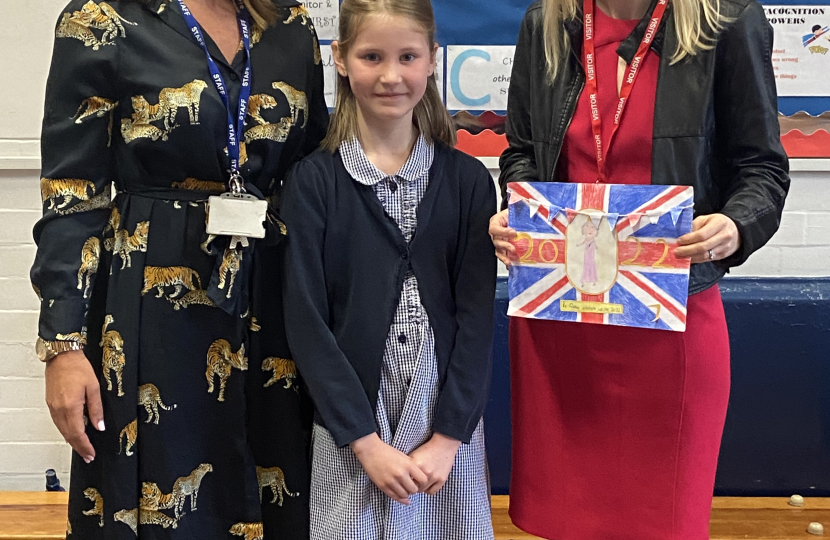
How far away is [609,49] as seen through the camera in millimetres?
1333

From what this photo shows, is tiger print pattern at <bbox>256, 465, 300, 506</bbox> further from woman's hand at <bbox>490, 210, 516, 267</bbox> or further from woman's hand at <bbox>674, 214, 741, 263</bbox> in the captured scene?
woman's hand at <bbox>674, 214, 741, 263</bbox>

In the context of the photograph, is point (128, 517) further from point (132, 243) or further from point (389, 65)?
point (389, 65)

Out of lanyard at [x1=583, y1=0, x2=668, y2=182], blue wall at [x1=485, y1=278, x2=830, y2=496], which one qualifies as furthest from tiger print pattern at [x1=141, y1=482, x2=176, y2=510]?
blue wall at [x1=485, y1=278, x2=830, y2=496]

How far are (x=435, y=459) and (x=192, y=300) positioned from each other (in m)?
0.52

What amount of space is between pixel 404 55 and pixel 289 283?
1.53 ft

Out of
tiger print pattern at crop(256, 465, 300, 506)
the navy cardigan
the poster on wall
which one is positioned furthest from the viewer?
the poster on wall

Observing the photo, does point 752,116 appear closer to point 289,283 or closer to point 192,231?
point 289,283

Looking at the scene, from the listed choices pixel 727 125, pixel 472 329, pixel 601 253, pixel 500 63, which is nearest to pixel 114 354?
pixel 472 329

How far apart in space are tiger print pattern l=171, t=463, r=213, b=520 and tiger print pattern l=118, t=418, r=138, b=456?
0.34 feet

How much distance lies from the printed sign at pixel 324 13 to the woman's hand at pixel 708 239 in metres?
→ 1.63

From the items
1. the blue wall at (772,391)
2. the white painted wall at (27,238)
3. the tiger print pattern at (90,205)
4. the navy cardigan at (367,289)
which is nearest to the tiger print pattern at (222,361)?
the navy cardigan at (367,289)

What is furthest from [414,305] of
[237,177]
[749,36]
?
[749,36]

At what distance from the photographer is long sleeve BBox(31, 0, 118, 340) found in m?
1.24

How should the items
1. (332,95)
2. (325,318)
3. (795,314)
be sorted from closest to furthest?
(325,318)
(795,314)
(332,95)
